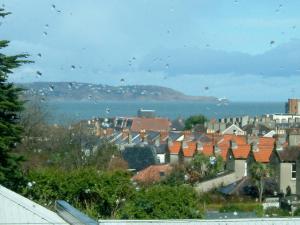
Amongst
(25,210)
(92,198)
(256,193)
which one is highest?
(25,210)

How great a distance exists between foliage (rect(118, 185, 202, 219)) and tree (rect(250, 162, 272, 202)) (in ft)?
64.4

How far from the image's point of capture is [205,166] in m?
38.0

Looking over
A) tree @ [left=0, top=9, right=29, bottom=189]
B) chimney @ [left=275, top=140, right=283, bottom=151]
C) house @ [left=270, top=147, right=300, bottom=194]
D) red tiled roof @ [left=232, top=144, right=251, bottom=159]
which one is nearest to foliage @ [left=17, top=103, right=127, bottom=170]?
red tiled roof @ [left=232, top=144, right=251, bottom=159]

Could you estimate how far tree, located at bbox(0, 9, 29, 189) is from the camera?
1603 centimetres

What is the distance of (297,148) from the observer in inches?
1462

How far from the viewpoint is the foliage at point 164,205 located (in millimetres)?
13453

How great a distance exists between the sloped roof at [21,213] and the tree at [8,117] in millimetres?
8610

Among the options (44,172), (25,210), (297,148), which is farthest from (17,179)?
(297,148)

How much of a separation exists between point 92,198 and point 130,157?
29.7 meters

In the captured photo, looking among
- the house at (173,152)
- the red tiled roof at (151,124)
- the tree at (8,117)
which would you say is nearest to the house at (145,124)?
the red tiled roof at (151,124)

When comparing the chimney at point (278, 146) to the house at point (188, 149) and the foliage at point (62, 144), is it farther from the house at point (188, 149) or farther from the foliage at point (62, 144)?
Result: the foliage at point (62, 144)

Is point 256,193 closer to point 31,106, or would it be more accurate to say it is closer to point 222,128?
point 31,106

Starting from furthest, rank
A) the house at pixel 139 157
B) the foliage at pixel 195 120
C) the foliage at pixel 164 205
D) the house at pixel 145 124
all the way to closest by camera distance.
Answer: the foliage at pixel 195 120, the house at pixel 145 124, the house at pixel 139 157, the foliage at pixel 164 205

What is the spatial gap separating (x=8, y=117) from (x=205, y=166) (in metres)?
21.9
